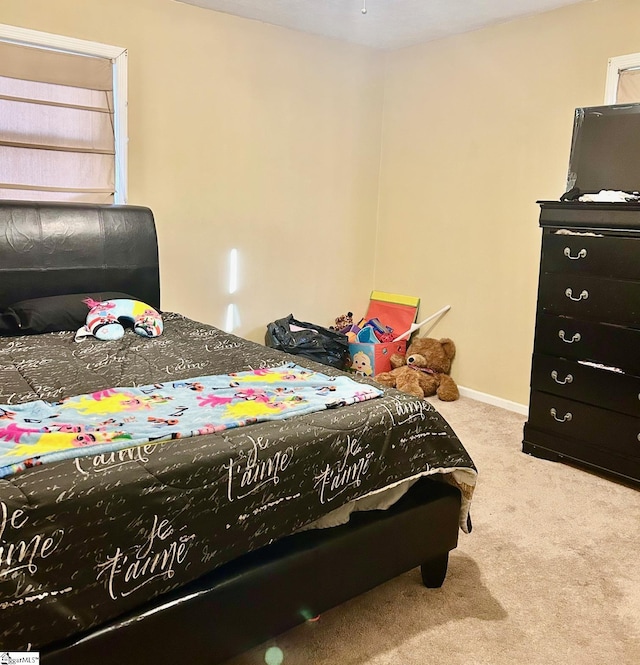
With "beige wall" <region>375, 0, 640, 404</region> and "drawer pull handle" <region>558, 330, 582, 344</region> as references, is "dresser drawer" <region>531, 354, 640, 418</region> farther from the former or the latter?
"beige wall" <region>375, 0, 640, 404</region>

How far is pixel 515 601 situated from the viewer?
6.77ft

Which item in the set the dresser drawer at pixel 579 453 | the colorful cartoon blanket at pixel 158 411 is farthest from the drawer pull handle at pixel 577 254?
the colorful cartoon blanket at pixel 158 411

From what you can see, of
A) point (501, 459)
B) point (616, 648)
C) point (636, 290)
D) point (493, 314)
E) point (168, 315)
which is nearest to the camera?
point (616, 648)

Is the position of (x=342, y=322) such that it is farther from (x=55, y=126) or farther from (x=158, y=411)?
(x=158, y=411)

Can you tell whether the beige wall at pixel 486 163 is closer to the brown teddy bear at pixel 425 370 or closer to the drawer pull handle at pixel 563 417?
the brown teddy bear at pixel 425 370

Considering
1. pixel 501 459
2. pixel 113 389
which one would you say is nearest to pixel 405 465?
pixel 113 389

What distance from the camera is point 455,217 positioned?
4.30 metres

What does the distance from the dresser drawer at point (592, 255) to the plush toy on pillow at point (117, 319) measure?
1951 mm

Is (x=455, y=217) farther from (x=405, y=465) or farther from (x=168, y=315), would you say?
(x=405, y=465)

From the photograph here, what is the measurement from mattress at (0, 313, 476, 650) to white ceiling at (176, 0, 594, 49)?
2.55 meters

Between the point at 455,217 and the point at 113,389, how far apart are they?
117 inches

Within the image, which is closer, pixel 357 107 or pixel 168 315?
pixel 168 315

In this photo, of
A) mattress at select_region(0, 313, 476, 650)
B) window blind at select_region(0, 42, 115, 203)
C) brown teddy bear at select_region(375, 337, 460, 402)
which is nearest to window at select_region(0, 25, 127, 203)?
window blind at select_region(0, 42, 115, 203)

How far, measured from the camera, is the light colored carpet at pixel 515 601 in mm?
1809
